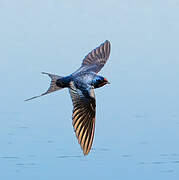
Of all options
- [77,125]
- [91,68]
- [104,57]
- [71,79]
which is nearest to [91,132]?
[77,125]

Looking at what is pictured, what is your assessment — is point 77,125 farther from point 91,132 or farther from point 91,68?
point 91,68

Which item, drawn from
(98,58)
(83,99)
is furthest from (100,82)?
(98,58)

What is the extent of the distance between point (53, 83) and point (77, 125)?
1.20 feet

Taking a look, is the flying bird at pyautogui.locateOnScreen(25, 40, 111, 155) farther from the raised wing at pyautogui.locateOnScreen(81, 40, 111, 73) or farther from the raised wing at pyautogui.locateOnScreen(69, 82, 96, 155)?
the raised wing at pyautogui.locateOnScreen(81, 40, 111, 73)

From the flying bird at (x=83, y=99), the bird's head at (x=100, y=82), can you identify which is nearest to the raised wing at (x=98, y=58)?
the flying bird at (x=83, y=99)

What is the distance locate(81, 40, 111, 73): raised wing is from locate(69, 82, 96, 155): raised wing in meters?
0.54

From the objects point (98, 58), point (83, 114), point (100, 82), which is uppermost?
point (100, 82)

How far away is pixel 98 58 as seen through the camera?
411 cm

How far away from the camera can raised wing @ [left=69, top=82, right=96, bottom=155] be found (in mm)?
3221

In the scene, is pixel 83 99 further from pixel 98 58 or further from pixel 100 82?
pixel 98 58

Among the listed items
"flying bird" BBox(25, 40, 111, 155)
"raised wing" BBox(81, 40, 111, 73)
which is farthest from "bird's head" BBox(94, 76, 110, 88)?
"raised wing" BBox(81, 40, 111, 73)

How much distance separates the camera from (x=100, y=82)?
3.34 meters

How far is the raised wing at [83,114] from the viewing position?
10.6ft

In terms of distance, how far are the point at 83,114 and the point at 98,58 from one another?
874 millimetres
